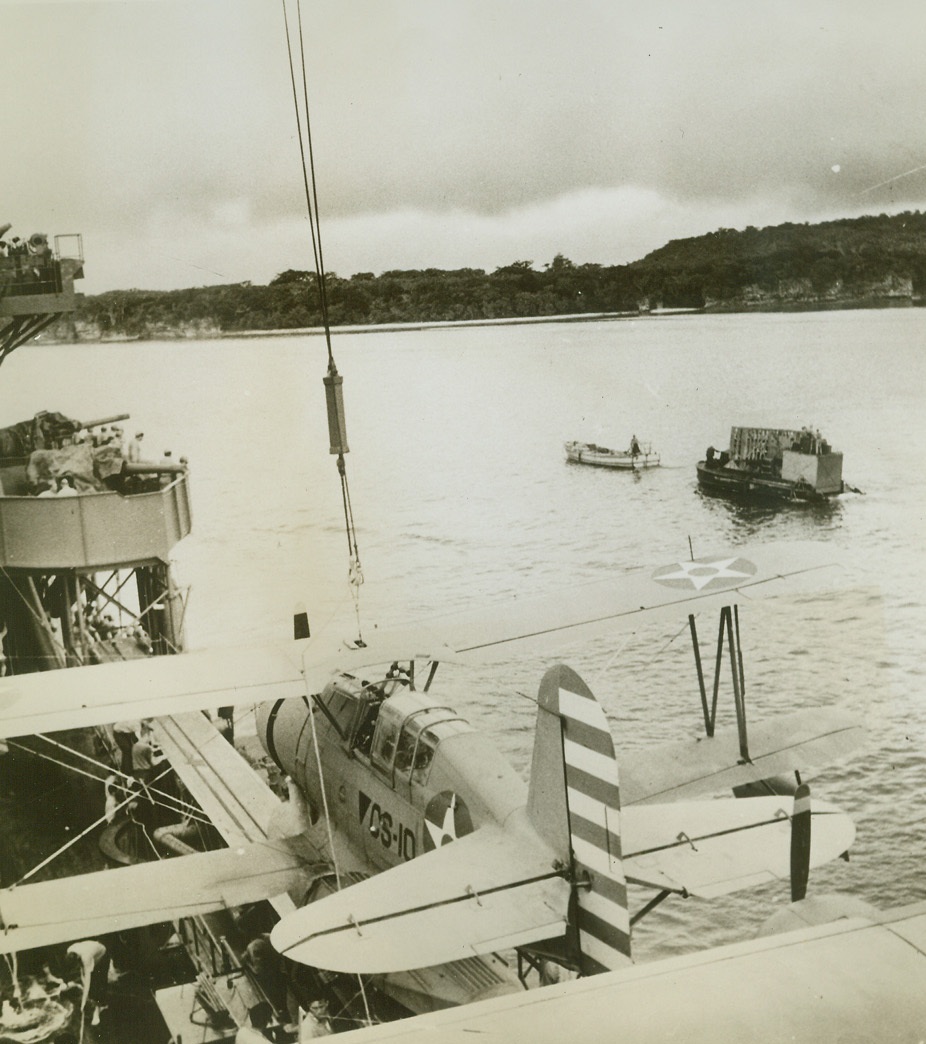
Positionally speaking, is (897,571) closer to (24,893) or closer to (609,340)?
(609,340)

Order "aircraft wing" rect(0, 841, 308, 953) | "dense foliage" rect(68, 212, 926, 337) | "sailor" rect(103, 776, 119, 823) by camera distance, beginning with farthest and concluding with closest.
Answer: "sailor" rect(103, 776, 119, 823)
"dense foliage" rect(68, 212, 926, 337)
"aircraft wing" rect(0, 841, 308, 953)

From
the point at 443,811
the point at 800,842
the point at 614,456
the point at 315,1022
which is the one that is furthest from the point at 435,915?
the point at 614,456

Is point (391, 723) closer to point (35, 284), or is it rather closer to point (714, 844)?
point (714, 844)

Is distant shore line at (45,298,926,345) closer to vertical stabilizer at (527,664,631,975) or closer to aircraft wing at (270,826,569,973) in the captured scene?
vertical stabilizer at (527,664,631,975)

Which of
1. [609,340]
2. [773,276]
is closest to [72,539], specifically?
[609,340]

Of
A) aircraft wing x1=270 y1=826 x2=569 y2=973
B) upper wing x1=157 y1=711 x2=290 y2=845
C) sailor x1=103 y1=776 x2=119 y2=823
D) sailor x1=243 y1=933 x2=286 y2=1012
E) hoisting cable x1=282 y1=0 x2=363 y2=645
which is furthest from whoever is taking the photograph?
upper wing x1=157 y1=711 x2=290 y2=845

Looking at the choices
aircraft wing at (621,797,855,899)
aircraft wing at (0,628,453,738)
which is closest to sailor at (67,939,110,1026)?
aircraft wing at (0,628,453,738)

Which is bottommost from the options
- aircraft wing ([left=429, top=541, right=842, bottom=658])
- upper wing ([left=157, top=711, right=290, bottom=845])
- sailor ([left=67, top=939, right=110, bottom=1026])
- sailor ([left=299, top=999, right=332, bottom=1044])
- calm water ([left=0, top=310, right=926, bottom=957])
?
sailor ([left=299, top=999, right=332, bottom=1044])

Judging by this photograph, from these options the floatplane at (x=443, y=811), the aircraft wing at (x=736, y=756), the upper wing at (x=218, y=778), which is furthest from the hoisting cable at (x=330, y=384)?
the aircraft wing at (x=736, y=756)
